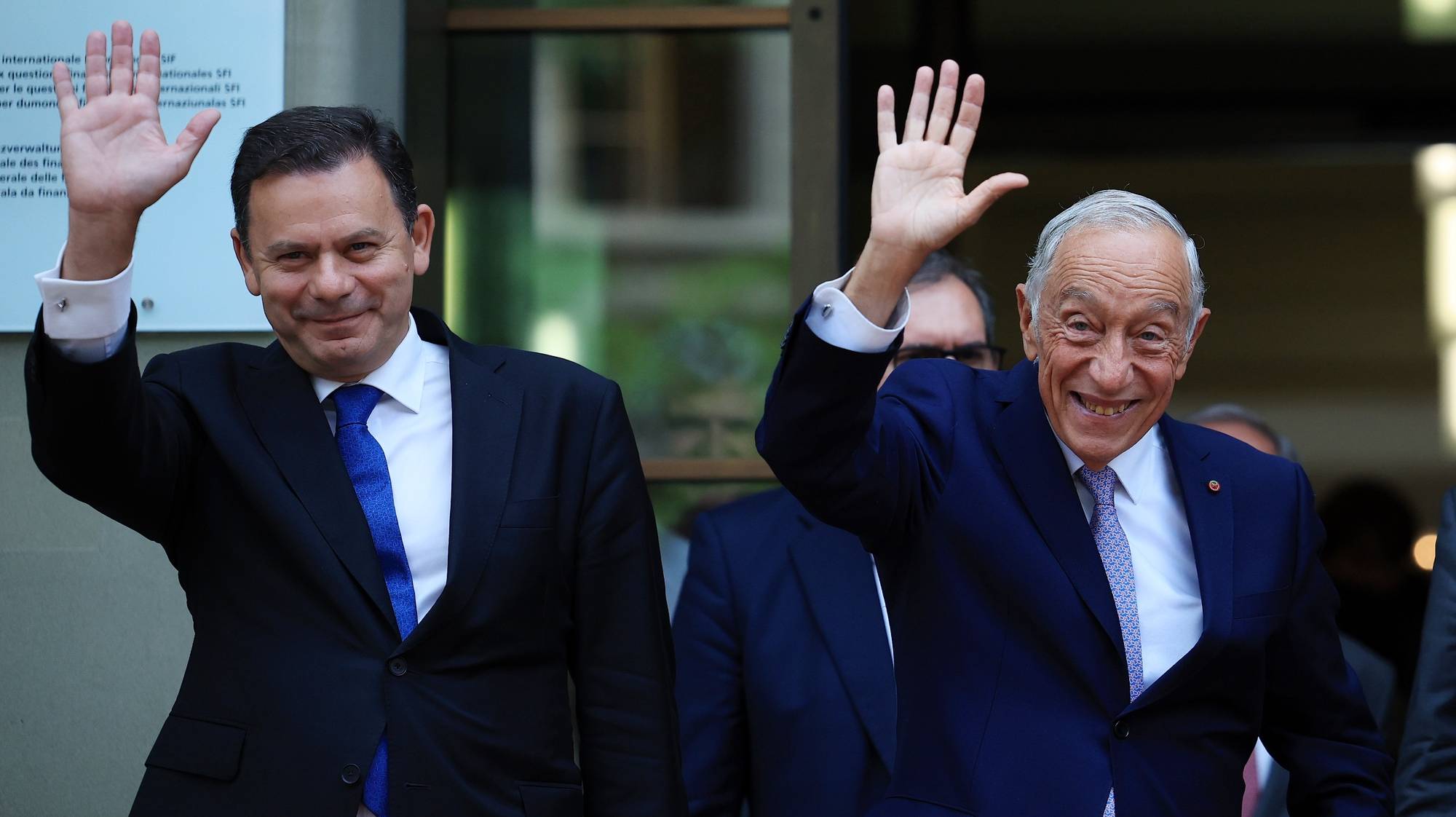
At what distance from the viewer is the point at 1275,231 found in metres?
12.2

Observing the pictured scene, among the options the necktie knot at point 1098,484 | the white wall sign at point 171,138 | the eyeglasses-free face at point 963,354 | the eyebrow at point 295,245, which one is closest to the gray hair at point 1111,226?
the necktie knot at point 1098,484

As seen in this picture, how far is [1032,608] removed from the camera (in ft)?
8.40

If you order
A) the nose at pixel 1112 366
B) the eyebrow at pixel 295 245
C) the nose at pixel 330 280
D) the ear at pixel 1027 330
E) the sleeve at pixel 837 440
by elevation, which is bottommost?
the sleeve at pixel 837 440

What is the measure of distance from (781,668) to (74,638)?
68.4 inches

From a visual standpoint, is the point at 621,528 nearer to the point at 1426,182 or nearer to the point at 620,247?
the point at 620,247

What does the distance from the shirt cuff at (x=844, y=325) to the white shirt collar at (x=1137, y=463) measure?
1.48 ft

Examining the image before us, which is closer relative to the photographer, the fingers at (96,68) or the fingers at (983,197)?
the fingers at (983,197)

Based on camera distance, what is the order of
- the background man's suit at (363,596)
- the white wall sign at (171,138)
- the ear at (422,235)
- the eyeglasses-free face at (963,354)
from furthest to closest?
the white wall sign at (171,138)
the eyeglasses-free face at (963,354)
the ear at (422,235)
the background man's suit at (363,596)

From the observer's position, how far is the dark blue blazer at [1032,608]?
2.43m

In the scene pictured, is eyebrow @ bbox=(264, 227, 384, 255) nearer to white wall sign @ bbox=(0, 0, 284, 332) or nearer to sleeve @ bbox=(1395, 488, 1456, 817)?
white wall sign @ bbox=(0, 0, 284, 332)

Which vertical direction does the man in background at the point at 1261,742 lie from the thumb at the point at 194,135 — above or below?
below

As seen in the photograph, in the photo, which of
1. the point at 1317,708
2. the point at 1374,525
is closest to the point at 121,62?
the point at 1317,708

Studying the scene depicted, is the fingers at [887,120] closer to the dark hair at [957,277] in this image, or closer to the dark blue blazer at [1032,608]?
the dark blue blazer at [1032,608]

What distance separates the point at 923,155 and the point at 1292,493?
0.86 meters
